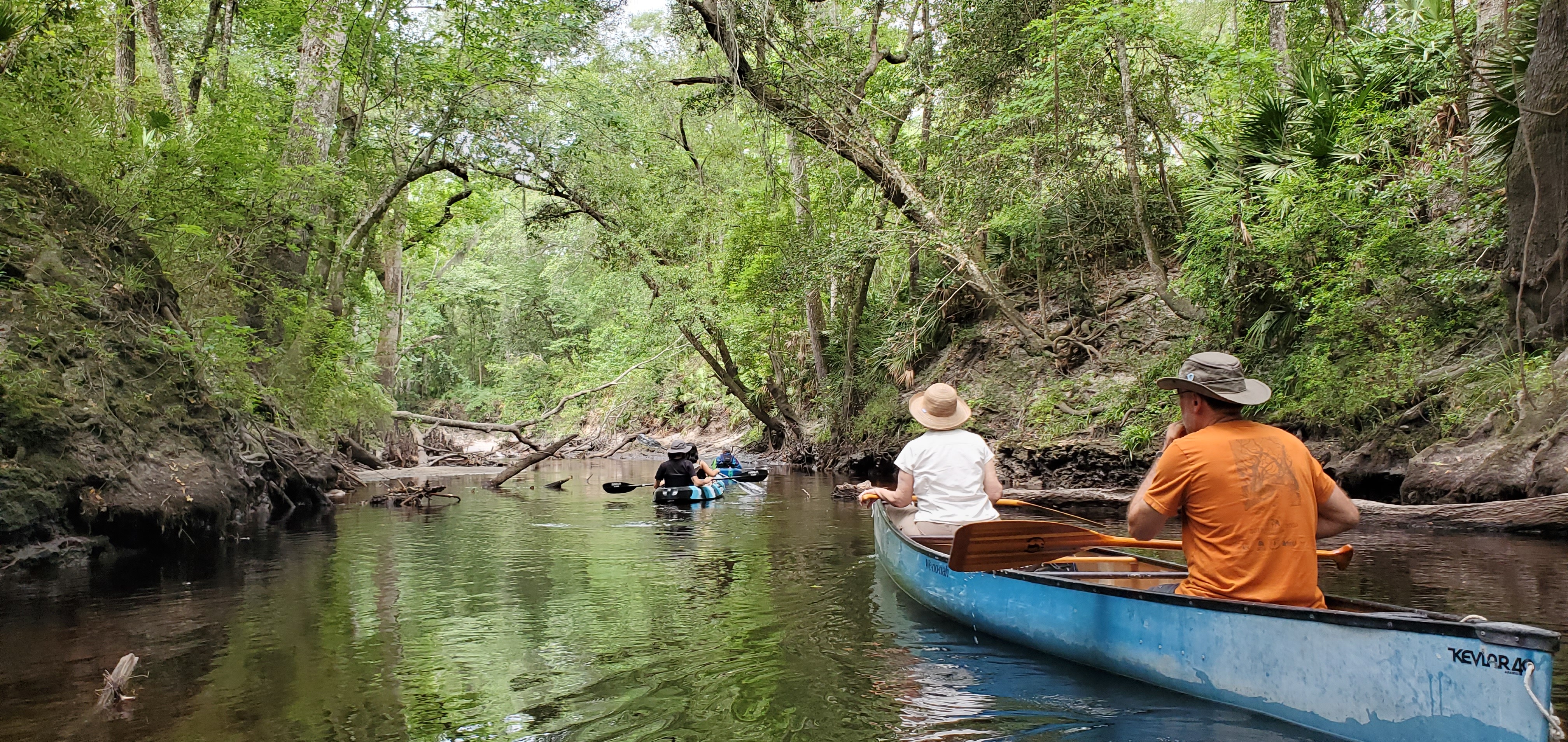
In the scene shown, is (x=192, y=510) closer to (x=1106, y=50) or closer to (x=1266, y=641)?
(x=1266, y=641)

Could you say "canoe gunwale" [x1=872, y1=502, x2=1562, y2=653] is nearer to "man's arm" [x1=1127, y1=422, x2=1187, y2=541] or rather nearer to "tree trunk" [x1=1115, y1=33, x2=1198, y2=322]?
"man's arm" [x1=1127, y1=422, x2=1187, y2=541]

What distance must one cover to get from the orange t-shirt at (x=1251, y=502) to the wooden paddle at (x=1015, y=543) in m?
1.03

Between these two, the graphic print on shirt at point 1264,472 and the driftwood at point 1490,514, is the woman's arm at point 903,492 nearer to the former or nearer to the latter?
the graphic print on shirt at point 1264,472

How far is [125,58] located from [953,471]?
13.0m

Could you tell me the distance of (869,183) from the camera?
19.2 metres

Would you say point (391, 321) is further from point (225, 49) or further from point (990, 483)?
point (990, 483)

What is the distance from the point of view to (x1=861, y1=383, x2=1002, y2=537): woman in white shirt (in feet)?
21.4

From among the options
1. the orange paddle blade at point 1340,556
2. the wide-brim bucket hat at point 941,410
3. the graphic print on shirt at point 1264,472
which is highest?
the wide-brim bucket hat at point 941,410

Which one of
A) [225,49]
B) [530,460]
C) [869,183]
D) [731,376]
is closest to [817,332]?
[731,376]

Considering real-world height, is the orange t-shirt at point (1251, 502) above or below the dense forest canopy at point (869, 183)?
below

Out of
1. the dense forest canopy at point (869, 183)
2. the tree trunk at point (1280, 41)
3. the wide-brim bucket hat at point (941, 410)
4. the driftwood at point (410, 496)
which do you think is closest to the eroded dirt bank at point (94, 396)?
the dense forest canopy at point (869, 183)

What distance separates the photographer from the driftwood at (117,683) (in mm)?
4215

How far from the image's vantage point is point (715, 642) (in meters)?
5.62

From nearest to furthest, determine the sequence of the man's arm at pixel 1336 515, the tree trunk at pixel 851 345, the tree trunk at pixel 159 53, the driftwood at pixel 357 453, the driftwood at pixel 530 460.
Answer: the man's arm at pixel 1336 515 → the tree trunk at pixel 159 53 → the driftwood at pixel 530 460 → the driftwood at pixel 357 453 → the tree trunk at pixel 851 345
